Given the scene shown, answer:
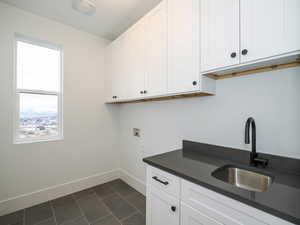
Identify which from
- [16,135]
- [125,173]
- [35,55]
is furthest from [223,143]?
[35,55]

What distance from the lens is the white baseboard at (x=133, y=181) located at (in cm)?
234

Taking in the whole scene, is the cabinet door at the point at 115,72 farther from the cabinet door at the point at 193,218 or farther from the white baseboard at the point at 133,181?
the cabinet door at the point at 193,218

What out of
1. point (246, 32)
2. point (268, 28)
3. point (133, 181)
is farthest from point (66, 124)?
point (268, 28)

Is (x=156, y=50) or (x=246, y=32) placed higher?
(x=156, y=50)

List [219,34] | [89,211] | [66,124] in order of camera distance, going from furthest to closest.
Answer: [66,124], [89,211], [219,34]

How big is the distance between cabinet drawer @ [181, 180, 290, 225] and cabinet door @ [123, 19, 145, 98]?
1207 millimetres

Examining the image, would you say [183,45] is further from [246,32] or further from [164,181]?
[164,181]

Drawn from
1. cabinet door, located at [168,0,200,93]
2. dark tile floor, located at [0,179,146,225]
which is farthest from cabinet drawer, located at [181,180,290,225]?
dark tile floor, located at [0,179,146,225]

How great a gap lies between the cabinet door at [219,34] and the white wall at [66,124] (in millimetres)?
2010

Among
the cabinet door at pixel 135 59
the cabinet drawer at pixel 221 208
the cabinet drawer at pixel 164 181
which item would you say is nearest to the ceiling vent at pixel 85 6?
the cabinet door at pixel 135 59

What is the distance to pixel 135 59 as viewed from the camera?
1.91 meters

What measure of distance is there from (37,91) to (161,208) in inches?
89.2

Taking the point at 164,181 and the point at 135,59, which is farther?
the point at 135,59

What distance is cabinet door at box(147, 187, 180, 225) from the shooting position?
3.57 feet
